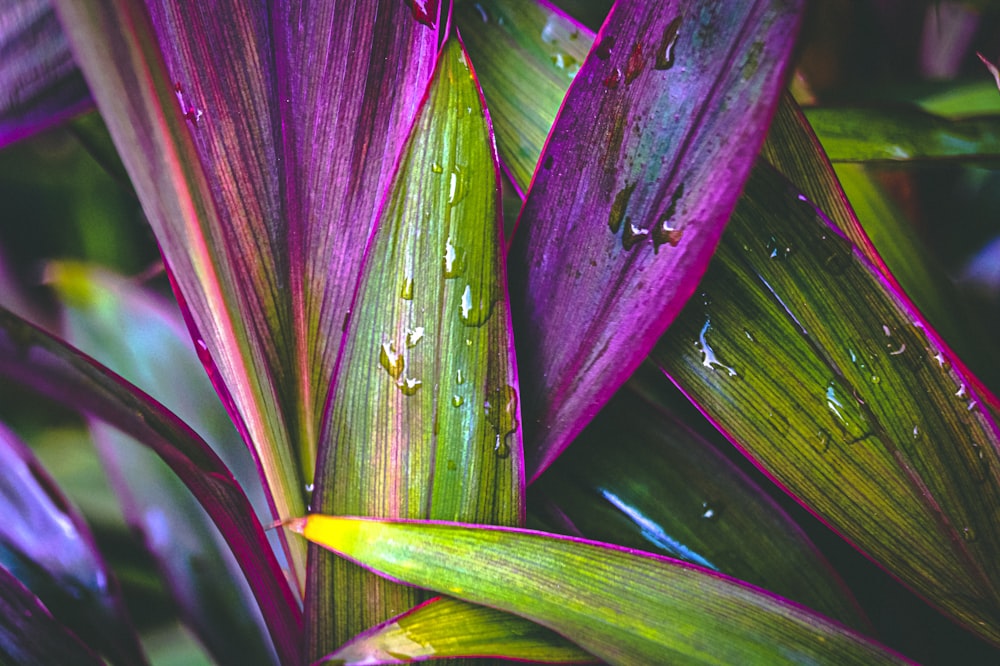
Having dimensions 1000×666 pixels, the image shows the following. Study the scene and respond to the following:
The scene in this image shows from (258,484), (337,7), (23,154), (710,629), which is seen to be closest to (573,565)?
(710,629)

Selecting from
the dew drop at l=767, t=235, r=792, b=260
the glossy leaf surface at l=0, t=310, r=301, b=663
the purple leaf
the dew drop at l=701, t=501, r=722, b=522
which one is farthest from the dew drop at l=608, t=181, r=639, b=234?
the glossy leaf surface at l=0, t=310, r=301, b=663

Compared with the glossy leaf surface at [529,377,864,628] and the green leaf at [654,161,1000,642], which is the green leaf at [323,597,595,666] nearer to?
the glossy leaf surface at [529,377,864,628]

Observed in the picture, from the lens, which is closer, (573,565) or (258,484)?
(573,565)

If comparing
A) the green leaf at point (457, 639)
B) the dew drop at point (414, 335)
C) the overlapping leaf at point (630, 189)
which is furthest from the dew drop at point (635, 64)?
the green leaf at point (457, 639)

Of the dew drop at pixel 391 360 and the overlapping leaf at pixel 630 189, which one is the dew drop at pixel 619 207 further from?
the dew drop at pixel 391 360

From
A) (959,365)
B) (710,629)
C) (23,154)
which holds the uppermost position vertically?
(23,154)

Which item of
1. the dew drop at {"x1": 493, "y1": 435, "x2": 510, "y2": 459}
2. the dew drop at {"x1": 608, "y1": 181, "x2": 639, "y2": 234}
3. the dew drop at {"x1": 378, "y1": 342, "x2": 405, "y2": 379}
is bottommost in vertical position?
the dew drop at {"x1": 493, "y1": 435, "x2": 510, "y2": 459}

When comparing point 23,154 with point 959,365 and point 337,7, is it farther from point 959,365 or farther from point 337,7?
point 959,365
